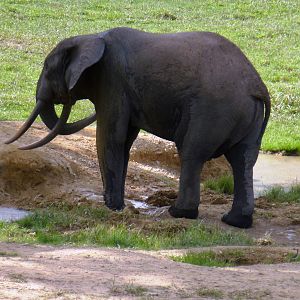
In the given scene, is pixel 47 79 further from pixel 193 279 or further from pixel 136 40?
pixel 193 279

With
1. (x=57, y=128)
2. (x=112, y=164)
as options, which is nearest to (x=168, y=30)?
(x=57, y=128)

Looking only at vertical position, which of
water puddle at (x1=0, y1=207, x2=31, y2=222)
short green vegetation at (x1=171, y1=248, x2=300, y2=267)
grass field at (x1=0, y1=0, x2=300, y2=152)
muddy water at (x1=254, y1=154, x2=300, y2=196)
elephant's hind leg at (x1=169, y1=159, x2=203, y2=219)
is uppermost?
short green vegetation at (x1=171, y1=248, x2=300, y2=267)

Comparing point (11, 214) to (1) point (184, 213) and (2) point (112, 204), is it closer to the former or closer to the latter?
(2) point (112, 204)

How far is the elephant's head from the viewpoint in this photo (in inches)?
463

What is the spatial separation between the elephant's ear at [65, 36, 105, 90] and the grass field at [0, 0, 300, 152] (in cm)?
492

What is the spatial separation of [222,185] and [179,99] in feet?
7.99

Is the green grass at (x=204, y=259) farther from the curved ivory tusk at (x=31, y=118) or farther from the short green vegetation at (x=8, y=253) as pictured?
the curved ivory tusk at (x=31, y=118)

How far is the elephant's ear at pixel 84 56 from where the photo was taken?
38.4 ft

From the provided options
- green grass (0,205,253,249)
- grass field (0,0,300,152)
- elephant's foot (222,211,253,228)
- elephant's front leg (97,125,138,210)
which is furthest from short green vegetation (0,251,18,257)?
grass field (0,0,300,152)

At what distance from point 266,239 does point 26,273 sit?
337cm

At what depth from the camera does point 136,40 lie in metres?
11.9

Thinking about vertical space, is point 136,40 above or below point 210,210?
above

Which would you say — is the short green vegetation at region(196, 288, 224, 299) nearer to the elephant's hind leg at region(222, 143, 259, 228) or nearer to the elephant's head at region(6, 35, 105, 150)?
the elephant's hind leg at region(222, 143, 259, 228)

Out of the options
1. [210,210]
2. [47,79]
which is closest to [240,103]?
[210,210]
